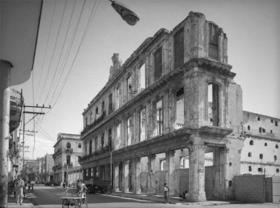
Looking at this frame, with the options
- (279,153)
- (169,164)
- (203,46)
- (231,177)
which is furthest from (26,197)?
(279,153)

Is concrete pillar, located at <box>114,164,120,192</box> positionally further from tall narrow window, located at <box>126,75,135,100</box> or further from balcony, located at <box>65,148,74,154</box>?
balcony, located at <box>65,148,74,154</box>

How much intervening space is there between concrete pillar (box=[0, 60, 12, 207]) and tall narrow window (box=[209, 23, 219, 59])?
19.4 metres

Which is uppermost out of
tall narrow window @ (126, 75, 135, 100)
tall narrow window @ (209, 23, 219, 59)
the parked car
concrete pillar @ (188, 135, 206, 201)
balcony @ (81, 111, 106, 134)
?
tall narrow window @ (209, 23, 219, 59)

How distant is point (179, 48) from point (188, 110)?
216 inches

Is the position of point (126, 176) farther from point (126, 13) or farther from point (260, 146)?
point (126, 13)

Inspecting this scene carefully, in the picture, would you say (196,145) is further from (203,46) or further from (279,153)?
(279,153)

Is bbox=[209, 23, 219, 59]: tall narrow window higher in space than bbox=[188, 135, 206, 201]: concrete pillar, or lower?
higher

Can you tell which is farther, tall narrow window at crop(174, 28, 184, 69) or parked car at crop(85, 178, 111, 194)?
parked car at crop(85, 178, 111, 194)

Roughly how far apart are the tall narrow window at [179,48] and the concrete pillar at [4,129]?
18739 millimetres

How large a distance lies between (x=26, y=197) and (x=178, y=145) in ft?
39.5

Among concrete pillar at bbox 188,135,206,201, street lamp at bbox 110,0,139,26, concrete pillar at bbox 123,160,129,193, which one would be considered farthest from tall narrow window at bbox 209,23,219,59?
street lamp at bbox 110,0,139,26

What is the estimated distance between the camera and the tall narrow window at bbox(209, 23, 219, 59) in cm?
2905

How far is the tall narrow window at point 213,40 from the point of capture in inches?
1144

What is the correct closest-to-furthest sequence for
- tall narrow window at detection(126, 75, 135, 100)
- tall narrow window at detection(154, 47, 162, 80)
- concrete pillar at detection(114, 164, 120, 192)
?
tall narrow window at detection(154, 47, 162, 80)
tall narrow window at detection(126, 75, 135, 100)
concrete pillar at detection(114, 164, 120, 192)
